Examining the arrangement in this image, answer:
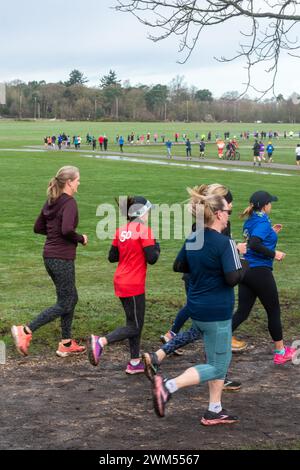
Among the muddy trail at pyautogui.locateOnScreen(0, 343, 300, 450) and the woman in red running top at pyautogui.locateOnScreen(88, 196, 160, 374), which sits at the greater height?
the woman in red running top at pyautogui.locateOnScreen(88, 196, 160, 374)

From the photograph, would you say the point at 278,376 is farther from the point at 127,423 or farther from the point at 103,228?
the point at 103,228

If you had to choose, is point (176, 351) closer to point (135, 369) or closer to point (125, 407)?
point (135, 369)

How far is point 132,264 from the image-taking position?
593 centimetres

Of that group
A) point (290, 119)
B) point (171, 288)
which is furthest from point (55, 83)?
point (171, 288)

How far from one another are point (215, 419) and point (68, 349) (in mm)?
2189

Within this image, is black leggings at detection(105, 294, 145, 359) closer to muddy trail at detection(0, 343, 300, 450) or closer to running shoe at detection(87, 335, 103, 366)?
running shoe at detection(87, 335, 103, 366)

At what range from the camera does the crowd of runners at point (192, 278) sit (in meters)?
4.79

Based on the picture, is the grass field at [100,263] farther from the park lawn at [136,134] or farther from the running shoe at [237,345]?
the park lawn at [136,134]

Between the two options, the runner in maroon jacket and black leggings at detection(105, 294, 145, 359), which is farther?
the runner in maroon jacket

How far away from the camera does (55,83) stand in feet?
651

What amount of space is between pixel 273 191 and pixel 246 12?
17678 mm

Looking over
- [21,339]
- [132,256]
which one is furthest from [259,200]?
[21,339]

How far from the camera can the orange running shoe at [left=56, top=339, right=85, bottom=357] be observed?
6.57 m

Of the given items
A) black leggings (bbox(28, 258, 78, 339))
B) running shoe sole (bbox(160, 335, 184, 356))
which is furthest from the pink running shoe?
black leggings (bbox(28, 258, 78, 339))
